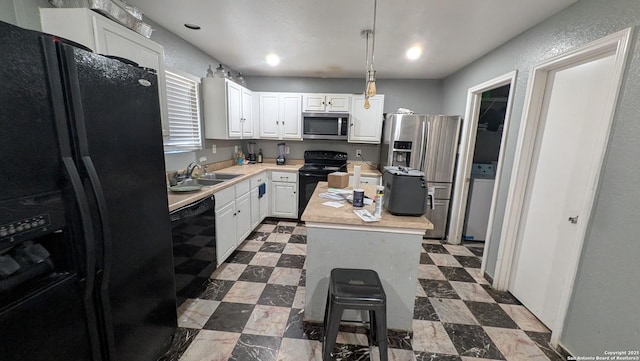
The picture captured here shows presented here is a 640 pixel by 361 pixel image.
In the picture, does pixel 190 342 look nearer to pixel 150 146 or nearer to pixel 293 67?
pixel 150 146

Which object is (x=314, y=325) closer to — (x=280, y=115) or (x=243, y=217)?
(x=243, y=217)

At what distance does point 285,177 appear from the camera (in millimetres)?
3801

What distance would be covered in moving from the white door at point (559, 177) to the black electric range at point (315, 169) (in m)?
2.34

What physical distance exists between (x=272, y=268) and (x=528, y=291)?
2418 millimetres

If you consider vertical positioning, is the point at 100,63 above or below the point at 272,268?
above

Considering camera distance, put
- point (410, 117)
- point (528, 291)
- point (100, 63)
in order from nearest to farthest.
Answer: point (100, 63), point (528, 291), point (410, 117)

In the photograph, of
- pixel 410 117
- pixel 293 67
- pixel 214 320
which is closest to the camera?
pixel 214 320

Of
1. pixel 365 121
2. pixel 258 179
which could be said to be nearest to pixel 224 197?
pixel 258 179

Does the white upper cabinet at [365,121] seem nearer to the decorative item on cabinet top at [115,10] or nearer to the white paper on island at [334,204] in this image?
the white paper on island at [334,204]

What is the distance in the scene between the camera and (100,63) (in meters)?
0.98

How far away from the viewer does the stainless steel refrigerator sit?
3209 mm

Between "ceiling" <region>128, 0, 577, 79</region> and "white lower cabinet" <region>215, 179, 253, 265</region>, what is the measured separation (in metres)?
1.62

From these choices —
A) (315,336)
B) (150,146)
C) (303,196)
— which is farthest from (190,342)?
(303,196)

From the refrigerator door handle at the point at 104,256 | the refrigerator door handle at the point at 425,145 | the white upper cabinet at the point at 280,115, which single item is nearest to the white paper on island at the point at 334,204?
the refrigerator door handle at the point at 104,256
